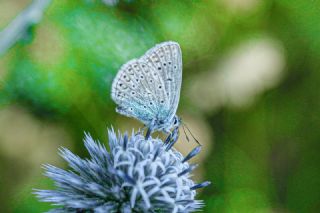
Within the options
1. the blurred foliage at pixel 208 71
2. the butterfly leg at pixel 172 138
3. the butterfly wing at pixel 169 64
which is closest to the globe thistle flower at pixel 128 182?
the butterfly leg at pixel 172 138

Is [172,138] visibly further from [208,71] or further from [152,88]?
[208,71]

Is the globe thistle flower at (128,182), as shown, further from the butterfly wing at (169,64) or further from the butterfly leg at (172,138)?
the butterfly wing at (169,64)

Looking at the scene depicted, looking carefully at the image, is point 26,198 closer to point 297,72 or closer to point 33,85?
point 33,85

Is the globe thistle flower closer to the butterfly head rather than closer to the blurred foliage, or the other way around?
the butterfly head

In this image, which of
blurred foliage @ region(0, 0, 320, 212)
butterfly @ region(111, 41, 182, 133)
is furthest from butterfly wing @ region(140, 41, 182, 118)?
blurred foliage @ region(0, 0, 320, 212)

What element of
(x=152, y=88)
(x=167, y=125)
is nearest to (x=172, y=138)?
(x=167, y=125)
